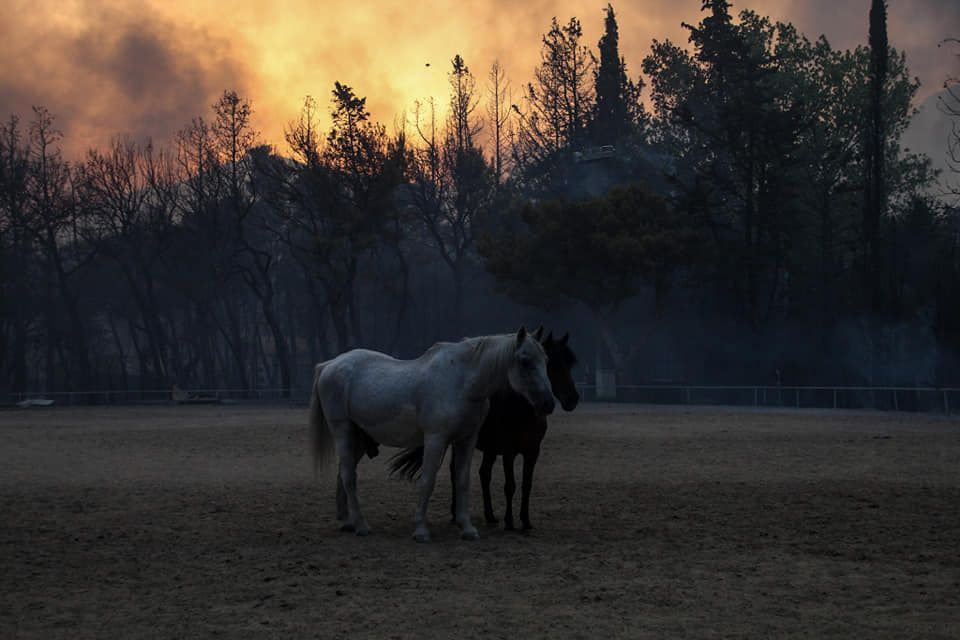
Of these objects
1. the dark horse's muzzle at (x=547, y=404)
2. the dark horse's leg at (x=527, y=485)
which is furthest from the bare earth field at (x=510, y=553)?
the dark horse's muzzle at (x=547, y=404)

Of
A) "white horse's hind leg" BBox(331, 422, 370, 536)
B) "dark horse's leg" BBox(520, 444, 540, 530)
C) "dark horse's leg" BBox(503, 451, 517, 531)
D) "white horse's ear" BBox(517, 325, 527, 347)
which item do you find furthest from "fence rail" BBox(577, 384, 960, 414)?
"white horse's hind leg" BBox(331, 422, 370, 536)

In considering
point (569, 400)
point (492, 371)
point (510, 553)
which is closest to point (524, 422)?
point (569, 400)

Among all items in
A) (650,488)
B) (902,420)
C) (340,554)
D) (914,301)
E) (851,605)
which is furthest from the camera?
(914,301)

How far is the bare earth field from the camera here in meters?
7.61

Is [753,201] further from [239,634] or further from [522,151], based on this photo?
[239,634]

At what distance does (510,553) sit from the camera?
1033 cm

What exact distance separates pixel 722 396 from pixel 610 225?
1050cm

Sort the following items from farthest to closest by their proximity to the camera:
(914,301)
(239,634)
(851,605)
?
(914,301) < (851,605) < (239,634)

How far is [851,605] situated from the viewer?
7.96 m

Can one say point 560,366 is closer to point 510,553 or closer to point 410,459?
point 410,459

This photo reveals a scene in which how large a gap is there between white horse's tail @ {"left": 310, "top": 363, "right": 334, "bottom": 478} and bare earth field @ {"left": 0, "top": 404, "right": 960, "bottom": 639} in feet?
2.57

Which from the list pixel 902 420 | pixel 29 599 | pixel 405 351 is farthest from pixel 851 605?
pixel 405 351

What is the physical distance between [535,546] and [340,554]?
1.93 m

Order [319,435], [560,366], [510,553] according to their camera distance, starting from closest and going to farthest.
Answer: [510,553]
[560,366]
[319,435]
